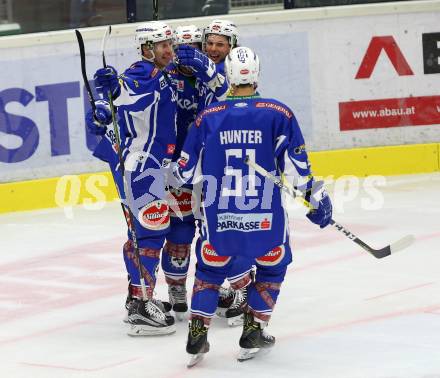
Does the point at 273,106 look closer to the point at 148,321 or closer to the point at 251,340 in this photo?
the point at 251,340

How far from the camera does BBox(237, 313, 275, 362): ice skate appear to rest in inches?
211

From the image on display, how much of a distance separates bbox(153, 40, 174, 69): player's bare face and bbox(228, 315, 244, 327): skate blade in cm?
129

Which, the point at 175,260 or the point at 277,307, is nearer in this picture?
the point at 175,260

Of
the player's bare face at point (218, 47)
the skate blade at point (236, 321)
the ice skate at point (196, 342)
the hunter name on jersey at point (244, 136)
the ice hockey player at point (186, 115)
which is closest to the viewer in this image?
the hunter name on jersey at point (244, 136)

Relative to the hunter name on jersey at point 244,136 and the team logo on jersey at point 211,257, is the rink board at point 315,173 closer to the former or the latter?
the team logo on jersey at point 211,257

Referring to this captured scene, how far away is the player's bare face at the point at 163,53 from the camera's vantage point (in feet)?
19.4

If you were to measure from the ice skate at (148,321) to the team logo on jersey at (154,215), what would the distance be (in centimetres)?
38

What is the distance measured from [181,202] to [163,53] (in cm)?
75

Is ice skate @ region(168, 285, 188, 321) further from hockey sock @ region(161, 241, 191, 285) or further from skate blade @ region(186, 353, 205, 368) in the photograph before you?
skate blade @ region(186, 353, 205, 368)

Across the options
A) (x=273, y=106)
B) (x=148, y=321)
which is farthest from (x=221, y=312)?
(x=273, y=106)

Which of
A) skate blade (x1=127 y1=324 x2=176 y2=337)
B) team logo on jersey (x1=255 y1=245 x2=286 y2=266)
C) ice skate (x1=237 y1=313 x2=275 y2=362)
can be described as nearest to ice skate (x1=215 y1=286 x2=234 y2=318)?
skate blade (x1=127 y1=324 x2=176 y2=337)

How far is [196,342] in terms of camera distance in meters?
5.29

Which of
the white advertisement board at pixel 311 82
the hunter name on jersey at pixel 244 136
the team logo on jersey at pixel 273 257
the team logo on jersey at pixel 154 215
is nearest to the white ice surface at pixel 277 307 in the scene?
the team logo on jersey at pixel 273 257

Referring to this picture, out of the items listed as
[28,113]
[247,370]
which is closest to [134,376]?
[247,370]
